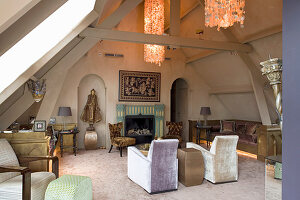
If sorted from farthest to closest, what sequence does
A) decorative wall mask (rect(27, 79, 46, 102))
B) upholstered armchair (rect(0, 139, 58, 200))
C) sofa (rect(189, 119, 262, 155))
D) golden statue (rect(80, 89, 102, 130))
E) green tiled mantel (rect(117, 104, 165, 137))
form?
green tiled mantel (rect(117, 104, 165, 137))
golden statue (rect(80, 89, 102, 130))
sofa (rect(189, 119, 262, 155))
decorative wall mask (rect(27, 79, 46, 102))
upholstered armchair (rect(0, 139, 58, 200))

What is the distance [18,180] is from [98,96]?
477 centimetres

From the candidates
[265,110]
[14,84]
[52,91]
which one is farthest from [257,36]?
[14,84]

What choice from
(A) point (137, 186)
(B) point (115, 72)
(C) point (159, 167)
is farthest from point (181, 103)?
(C) point (159, 167)

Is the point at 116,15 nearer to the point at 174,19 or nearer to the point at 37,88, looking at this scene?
the point at 174,19

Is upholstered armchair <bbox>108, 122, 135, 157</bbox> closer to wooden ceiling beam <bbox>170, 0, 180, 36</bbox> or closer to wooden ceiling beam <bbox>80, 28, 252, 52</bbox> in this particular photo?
wooden ceiling beam <bbox>80, 28, 252, 52</bbox>

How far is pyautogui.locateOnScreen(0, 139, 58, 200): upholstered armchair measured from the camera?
2.46m

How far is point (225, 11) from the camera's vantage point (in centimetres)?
332

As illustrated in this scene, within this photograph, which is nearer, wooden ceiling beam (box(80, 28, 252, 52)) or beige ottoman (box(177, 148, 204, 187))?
beige ottoman (box(177, 148, 204, 187))

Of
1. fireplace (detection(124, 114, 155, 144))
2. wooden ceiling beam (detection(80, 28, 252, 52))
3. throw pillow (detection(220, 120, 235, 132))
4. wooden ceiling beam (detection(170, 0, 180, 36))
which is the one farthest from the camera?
throw pillow (detection(220, 120, 235, 132))

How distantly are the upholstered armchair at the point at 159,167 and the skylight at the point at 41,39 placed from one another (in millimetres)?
2231

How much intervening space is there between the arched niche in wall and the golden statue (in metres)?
0.19

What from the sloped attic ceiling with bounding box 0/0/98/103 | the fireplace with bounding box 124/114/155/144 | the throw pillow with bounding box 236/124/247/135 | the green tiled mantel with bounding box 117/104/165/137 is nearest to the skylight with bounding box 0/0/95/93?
the sloped attic ceiling with bounding box 0/0/98/103

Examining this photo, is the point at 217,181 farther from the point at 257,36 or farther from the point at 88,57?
the point at 88,57

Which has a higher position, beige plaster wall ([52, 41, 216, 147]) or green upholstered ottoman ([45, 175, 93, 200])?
beige plaster wall ([52, 41, 216, 147])
